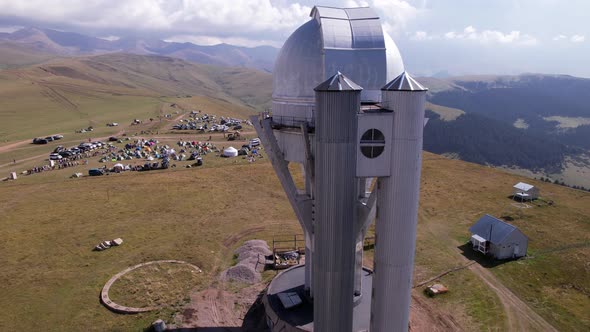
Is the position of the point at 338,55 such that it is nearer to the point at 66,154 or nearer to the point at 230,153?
the point at 230,153

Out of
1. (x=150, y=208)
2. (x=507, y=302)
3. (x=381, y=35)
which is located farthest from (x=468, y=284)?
(x=150, y=208)

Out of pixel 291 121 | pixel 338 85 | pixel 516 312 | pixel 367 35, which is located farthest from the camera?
pixel 516 312

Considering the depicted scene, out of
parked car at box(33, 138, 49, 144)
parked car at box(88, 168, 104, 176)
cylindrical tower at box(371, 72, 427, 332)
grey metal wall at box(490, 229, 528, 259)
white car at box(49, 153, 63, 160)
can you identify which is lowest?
grey metal wall at box(490, 229, 528, 259)

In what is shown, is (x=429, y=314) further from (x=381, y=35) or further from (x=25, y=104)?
(x=25, y=104)

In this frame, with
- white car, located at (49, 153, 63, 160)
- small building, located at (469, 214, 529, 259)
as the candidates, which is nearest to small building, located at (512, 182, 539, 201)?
small building, located at (469, 214, 529, 259)

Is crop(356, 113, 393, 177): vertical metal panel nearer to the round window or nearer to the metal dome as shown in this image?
the round window

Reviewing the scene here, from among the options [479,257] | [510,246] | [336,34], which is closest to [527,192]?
[510,246]
